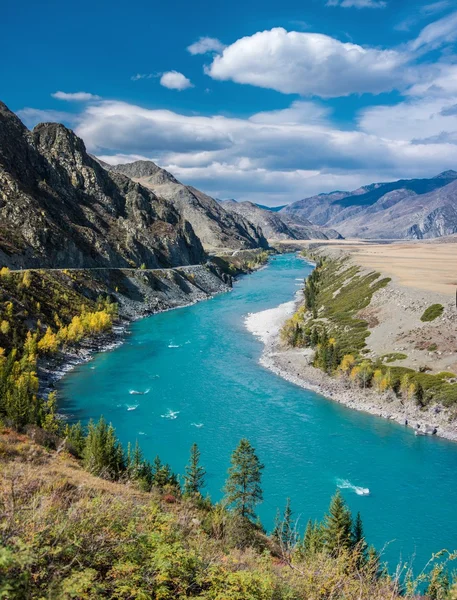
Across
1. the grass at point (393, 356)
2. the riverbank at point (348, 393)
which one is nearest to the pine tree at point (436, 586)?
the riverbank at point (348, 393)

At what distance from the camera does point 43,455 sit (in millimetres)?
27281

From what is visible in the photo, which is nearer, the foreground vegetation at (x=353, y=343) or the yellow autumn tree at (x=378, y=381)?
the foreground vegetation at (x=353, y=343)

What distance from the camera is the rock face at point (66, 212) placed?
119m

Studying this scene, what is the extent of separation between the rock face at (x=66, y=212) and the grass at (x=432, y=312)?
95.1 metres

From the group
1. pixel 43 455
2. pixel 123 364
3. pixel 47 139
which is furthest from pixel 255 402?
pixel 47 139

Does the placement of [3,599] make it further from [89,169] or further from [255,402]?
[89,169]

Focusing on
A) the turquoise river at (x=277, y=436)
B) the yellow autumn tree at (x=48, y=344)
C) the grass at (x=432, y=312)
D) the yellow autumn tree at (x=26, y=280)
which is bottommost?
the turquoise river at (x=277, y=436)

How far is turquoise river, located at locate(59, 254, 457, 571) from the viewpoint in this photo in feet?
124

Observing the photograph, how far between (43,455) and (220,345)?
2497 inches

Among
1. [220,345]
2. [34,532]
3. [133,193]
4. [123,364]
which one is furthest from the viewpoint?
[133,193]

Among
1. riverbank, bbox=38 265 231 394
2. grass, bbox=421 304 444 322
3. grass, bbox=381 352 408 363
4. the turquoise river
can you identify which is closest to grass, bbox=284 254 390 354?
grass, bbox=381 352 408 363

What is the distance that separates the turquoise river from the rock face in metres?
52.7

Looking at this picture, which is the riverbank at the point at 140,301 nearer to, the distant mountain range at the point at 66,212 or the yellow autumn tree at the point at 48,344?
the yellow autumn tree at the point at 48,344

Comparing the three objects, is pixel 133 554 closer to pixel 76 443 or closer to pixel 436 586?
pixel 436 586
